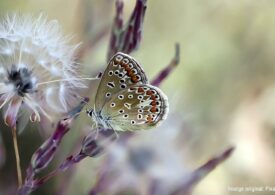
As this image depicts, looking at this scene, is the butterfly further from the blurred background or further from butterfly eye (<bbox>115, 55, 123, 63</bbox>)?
the blurred background

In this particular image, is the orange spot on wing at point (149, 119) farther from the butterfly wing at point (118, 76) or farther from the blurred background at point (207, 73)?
the blurred background at point (207, 73)

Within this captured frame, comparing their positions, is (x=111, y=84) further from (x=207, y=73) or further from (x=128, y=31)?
(x=207, y=73)

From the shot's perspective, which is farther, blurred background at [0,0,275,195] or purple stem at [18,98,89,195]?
blurred background at [0,0,275,195]

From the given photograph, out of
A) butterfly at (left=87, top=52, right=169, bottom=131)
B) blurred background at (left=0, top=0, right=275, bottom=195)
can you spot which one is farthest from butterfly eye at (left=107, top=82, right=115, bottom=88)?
blurred background at (left=0, top=0, right=275, bottom=195)

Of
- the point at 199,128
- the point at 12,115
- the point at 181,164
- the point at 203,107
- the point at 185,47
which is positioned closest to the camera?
the point at 12,115

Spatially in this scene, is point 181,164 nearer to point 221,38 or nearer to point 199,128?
point 199,128

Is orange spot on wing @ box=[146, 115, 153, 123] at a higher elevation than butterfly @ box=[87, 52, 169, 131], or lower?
lower

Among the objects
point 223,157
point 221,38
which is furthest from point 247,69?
point 223,157
